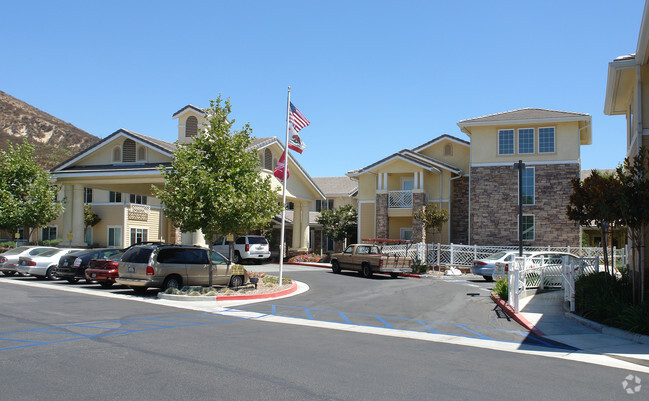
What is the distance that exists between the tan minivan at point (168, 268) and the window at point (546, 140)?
68.0ft

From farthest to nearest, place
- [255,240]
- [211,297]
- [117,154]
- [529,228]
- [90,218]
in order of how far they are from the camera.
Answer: [90,218], [255,240], [529,228], [117,154], [211,297]

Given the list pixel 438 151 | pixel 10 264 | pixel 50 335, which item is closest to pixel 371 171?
pixel 438 151

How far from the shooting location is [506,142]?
104ft

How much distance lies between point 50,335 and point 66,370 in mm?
2846

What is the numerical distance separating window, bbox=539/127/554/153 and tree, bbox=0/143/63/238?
28.4 metres

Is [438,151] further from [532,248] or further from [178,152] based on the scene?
[178,152]

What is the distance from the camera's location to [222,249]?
33.3m

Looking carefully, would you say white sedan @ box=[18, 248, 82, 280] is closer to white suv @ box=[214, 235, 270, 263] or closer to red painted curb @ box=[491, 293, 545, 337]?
white suv @ box=[214, 235, 270, 263]

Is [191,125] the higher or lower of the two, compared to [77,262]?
higher

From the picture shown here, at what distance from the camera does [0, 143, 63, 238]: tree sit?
29188mm

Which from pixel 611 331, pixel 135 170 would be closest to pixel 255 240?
pixel 135 170

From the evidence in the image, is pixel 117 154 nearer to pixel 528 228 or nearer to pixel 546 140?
pixel 528 228

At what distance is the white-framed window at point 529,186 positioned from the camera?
31.3 metres

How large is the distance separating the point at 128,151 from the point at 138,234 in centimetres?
1329
